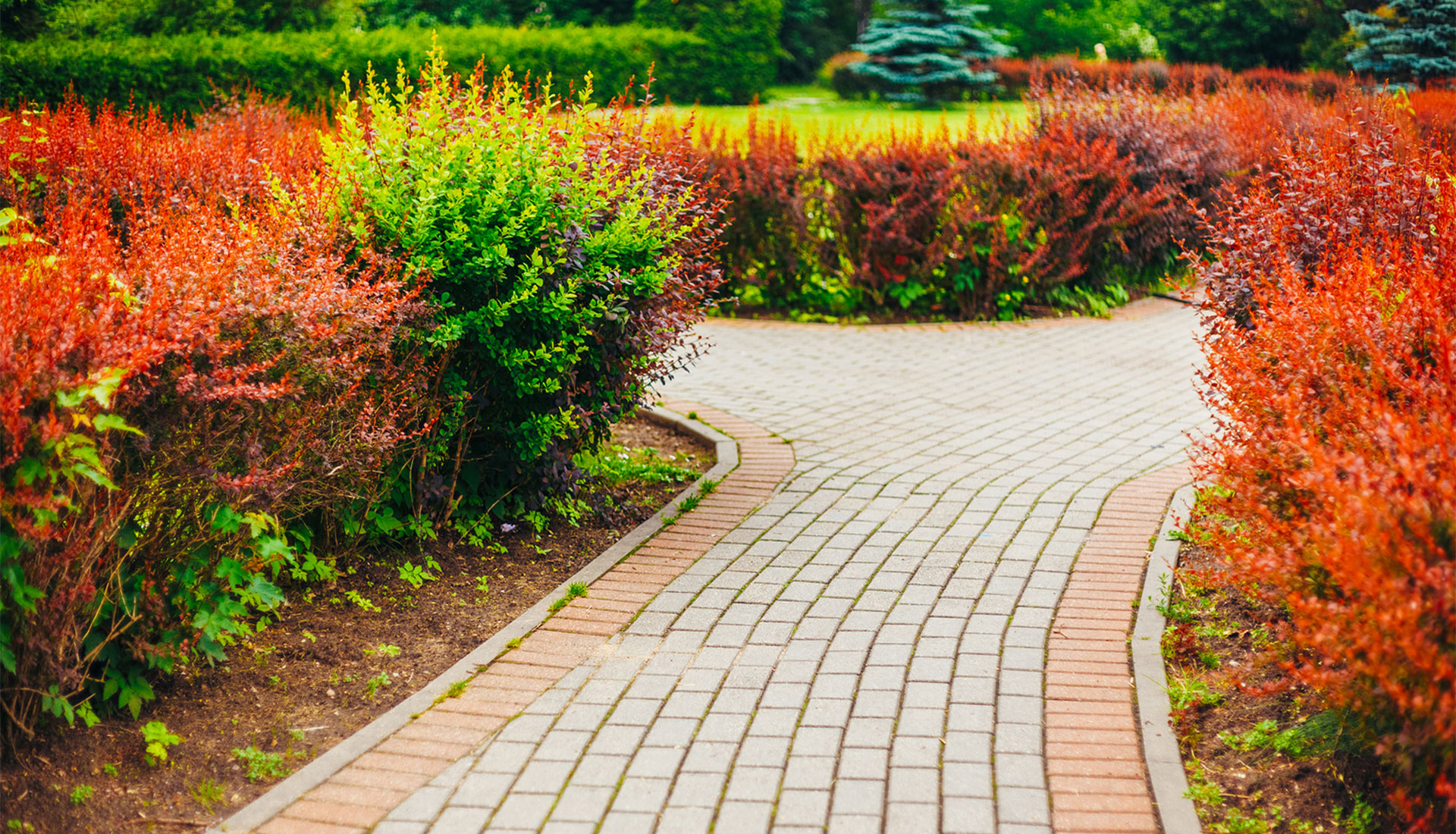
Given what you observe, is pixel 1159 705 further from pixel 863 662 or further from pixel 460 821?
pixel 460 821

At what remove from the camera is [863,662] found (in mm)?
4371

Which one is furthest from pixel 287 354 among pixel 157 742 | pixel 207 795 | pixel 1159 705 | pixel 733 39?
pixel 733 39

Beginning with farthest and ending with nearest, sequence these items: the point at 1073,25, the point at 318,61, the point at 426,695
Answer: the point at 1073,25
the point at 318,61
the point at 426,695

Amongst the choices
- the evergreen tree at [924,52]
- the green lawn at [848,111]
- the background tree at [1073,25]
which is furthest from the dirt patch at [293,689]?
the background tree at [1073,25]

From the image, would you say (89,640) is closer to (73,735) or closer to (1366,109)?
(73,735)

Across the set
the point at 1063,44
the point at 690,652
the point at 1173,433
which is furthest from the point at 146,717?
the point at 1063,44

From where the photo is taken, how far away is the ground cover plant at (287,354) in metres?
3.37

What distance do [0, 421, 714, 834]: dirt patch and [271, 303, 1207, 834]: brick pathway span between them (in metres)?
0.54

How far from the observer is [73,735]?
363 cm

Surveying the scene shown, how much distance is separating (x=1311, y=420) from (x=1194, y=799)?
49.0 inches

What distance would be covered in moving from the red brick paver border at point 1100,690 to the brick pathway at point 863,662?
0.01 m

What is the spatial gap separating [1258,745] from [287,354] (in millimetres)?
3496

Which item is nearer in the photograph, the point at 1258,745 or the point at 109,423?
the point at 109,423

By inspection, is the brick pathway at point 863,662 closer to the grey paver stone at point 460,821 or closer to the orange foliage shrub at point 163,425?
the grey paver stone at point 460,821
